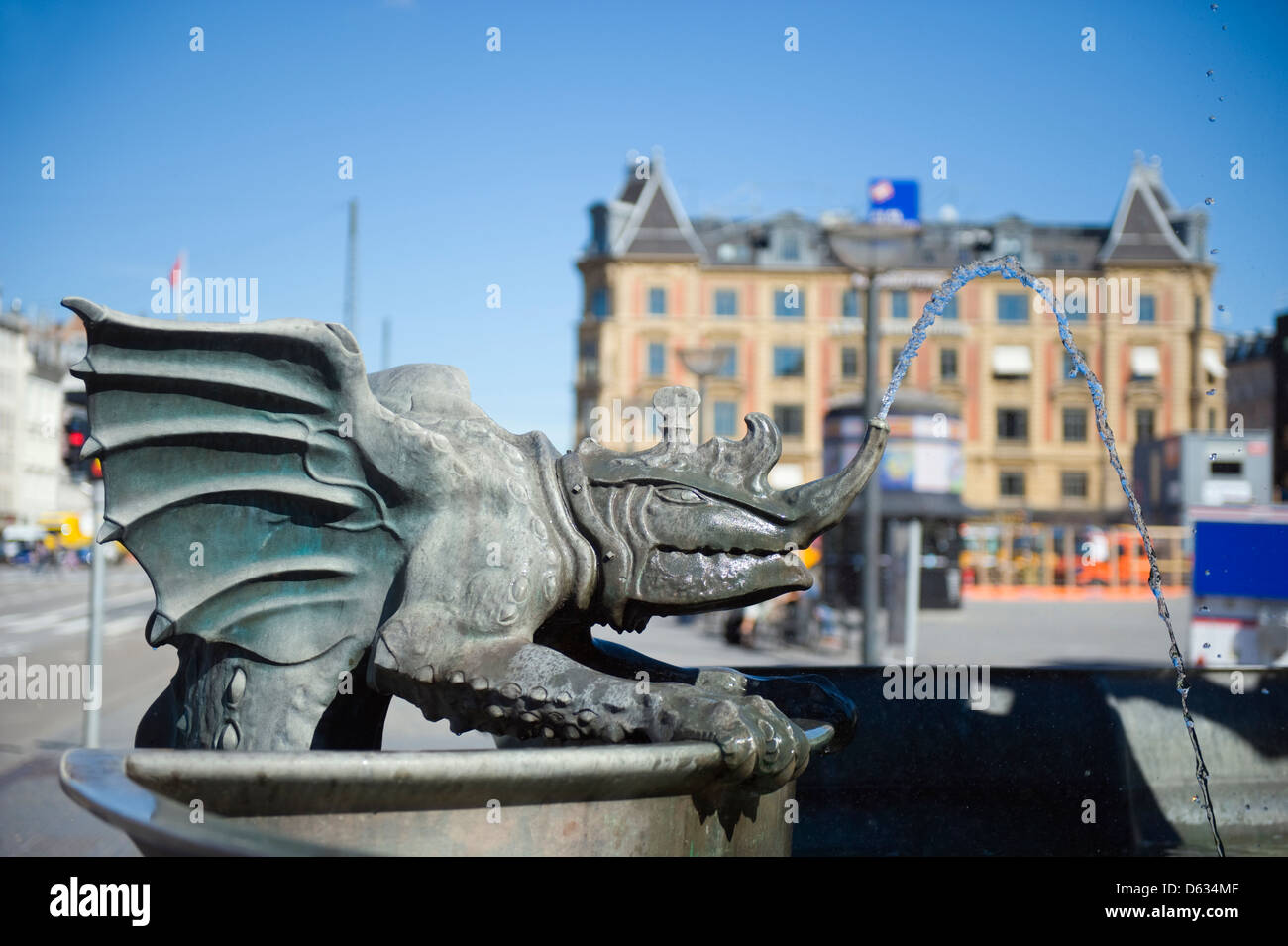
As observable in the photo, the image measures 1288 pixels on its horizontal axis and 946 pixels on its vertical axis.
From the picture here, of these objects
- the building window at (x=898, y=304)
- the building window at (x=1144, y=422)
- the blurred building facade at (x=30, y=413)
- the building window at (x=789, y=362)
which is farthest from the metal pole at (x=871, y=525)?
the blurred building facade at (x=30, y=413)

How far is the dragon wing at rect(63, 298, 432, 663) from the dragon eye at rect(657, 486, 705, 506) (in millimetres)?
657

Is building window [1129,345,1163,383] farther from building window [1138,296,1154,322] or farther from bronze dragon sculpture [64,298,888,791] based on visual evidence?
bronze dragon sculpture [64,298,888,791]

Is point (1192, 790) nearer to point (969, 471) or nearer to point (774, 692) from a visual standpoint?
point (774, 692)

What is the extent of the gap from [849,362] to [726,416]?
235 inches

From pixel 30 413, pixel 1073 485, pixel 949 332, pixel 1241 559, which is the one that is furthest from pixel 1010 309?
pixel 30 413

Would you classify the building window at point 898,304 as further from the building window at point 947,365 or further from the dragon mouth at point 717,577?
the dragon mouth at point 717,577

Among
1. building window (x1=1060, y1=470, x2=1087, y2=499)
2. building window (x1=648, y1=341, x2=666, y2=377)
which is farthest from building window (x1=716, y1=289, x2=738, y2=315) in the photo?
building window (x1=1060, y1=470, x2=1087, y2=499)

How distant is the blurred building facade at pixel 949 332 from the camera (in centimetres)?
5284

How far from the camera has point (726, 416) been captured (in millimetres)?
53000

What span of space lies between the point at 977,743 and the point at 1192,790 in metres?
1.02

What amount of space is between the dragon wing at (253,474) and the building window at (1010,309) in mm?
53999

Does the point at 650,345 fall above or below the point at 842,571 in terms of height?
above
